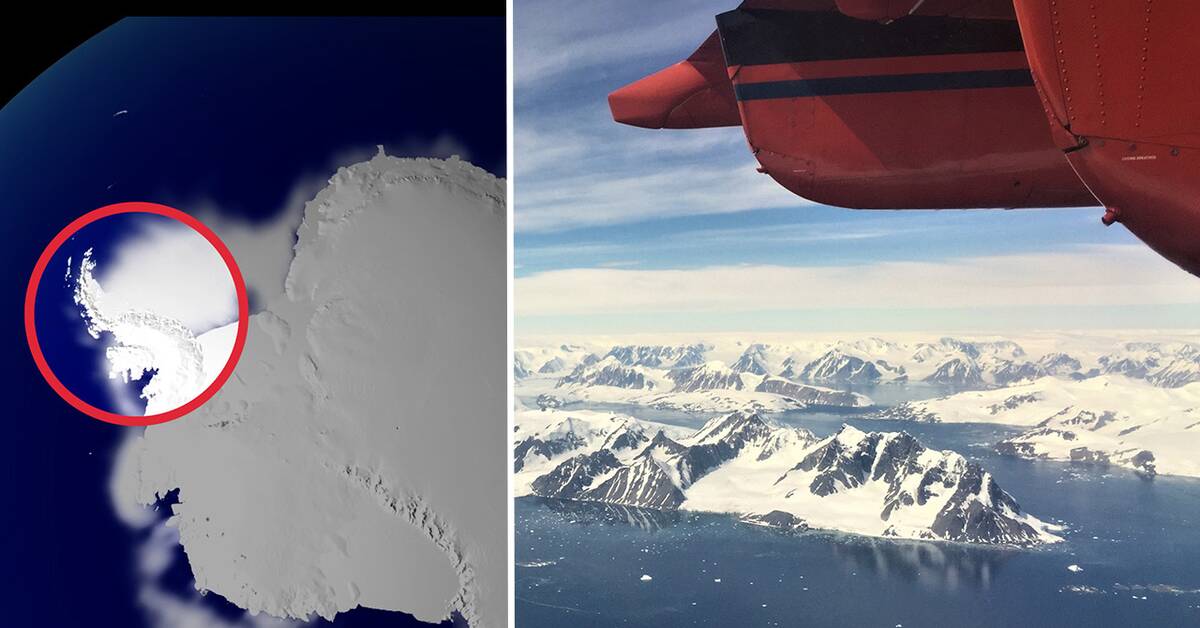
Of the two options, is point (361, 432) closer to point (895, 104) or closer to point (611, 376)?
point (611, 376)

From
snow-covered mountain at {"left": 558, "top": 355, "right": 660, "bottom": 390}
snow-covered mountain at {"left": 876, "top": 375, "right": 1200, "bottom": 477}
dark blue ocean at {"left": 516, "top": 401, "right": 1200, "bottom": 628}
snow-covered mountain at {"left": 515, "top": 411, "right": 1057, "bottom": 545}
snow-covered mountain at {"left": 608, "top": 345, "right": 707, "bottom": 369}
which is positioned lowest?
dark blue ocean at {"left": 516, "top": 401, "right": 1200, "bottom": 628}

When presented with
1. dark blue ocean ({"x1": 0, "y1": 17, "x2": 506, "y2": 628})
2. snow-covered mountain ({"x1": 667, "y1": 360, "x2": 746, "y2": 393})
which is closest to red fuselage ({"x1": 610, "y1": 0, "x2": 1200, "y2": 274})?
snow-covered mountain ({"x1": 667, "y1": 360, "x2": 746, "y2": 393})

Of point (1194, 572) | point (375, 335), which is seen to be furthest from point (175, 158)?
point (1194, 572)

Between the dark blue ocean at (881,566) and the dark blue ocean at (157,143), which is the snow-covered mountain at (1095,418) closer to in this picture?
the dark blue ocean at (881,566)

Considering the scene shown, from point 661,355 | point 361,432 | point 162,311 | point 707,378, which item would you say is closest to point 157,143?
point 162,311

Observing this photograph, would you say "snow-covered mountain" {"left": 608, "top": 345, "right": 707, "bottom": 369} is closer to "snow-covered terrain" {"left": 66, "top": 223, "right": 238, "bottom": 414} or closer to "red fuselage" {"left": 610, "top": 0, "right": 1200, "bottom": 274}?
"red fuselage" {"left": 610, "top": 0, "right": 1200, "bottom": 274}
